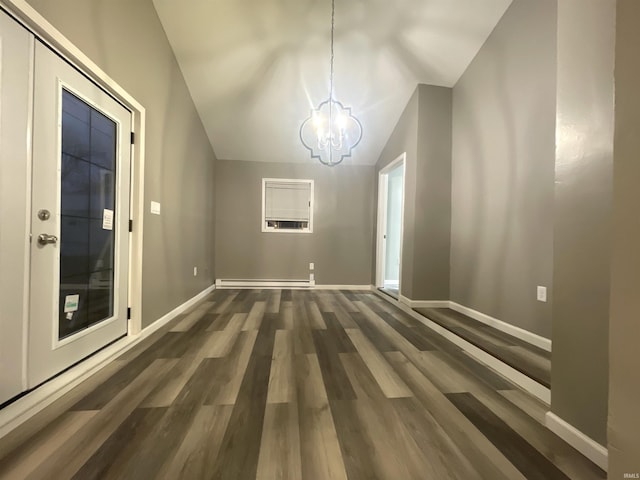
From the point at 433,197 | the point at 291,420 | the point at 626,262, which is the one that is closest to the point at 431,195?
the point at 433,197

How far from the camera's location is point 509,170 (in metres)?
2.54

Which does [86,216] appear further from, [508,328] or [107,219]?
[508,328]

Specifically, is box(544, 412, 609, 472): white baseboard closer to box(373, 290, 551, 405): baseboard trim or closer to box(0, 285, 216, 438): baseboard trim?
box(373, 290, 551, 405): baseboard trim

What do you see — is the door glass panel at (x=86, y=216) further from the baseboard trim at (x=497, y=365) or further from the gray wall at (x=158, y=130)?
the baseboard trim at (x=497, y=365)

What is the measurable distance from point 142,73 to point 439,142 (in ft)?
11.1

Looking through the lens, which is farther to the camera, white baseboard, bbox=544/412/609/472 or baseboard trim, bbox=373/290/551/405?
baseboard trim, bbox=373/290/551/405

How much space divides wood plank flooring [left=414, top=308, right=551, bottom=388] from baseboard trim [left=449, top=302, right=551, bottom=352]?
5cm

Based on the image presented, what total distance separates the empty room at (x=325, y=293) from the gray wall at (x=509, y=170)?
0.07ft

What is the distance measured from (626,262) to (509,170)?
224 centimetres

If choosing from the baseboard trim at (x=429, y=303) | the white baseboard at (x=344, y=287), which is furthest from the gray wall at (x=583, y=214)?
the white baseboard at (x=344, y=287)

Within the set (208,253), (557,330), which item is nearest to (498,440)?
(557,330)

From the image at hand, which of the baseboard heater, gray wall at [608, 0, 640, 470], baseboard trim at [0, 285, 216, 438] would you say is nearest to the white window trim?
the baseboard heater

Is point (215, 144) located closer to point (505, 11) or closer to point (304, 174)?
point (304, 174)

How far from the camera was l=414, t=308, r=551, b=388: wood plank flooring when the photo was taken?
5.66 ft
